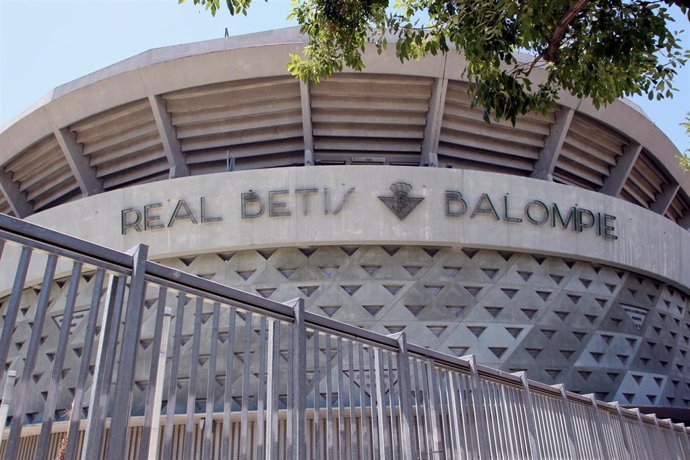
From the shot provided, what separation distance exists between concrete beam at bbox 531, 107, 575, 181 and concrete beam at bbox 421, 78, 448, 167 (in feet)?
9.18

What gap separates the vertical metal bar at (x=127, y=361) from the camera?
3.13 meters

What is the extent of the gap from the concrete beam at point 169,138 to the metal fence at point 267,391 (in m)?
9.84

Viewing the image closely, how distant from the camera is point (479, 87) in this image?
8.01 meters

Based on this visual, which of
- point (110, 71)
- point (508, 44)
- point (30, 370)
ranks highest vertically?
point (110, 71)

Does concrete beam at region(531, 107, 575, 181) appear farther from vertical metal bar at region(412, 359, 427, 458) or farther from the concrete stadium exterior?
vertical metal bar at region(412, 359, 427, 458)

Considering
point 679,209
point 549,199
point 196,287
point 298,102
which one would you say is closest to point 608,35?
point 196,287

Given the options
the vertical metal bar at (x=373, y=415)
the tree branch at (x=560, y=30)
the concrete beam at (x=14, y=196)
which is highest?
the concrete beam at (x=14, y=196)

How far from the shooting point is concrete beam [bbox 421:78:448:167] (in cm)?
1844

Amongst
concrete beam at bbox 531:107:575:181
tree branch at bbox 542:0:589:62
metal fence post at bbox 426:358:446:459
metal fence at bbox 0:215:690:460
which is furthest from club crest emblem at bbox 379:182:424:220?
metal fence post at bbox 426:358:446:459

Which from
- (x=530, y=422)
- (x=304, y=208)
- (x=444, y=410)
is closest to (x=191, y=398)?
(x=444, y=410)

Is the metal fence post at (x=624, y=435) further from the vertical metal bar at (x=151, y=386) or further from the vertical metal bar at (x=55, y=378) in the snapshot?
the vertical metal bar at (x=55, y=378)

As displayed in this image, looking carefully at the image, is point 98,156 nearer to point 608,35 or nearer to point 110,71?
point 110,71

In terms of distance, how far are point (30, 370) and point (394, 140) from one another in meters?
17.0

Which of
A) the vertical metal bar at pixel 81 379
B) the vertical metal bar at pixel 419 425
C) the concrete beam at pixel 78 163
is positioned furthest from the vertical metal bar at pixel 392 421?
the concrete beam at pixel 78 163
